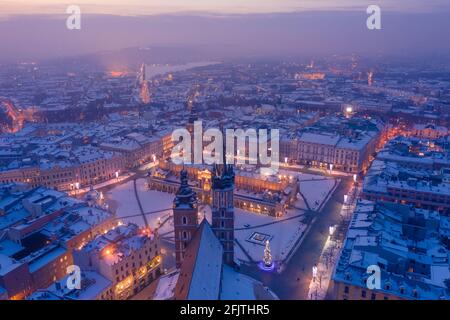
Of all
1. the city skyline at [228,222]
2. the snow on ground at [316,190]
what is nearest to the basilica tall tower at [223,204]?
the city skyline at [228,222]

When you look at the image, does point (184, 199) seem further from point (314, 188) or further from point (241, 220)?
point (314, 188)

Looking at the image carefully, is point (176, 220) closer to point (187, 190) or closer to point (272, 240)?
point (187, 190)

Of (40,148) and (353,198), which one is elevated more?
(40,148)

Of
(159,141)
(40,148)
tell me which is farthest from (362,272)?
(40,148)

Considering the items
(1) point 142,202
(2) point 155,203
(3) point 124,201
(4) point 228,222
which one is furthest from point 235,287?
(3) point 124,201

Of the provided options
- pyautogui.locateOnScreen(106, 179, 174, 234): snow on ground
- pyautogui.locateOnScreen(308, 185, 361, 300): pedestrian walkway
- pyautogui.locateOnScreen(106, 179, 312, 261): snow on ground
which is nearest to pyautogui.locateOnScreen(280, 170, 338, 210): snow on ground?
pyautogui.locateOnScreen(106, 179, 312, 261): snow on ground
